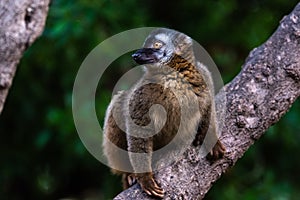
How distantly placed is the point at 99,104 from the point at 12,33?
2.70m

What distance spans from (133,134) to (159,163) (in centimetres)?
20

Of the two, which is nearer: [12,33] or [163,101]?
[12,33]

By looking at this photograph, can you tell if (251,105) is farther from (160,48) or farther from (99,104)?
(99,104)

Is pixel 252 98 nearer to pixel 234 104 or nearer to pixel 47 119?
Result: pixel 234 104

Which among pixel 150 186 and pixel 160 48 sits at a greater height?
pixel 160 48

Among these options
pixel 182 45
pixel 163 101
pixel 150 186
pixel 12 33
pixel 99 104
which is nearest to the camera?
pixel 12 33

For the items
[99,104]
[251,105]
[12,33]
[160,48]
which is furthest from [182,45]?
[99,104]

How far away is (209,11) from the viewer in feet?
19.5

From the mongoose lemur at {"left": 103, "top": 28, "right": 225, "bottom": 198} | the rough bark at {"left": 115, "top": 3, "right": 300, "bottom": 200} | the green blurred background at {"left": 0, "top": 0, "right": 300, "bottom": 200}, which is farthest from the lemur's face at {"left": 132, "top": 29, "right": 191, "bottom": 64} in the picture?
the green blurred background at {"left": 0, "top": 0, "right": 300, "bottom": 200}

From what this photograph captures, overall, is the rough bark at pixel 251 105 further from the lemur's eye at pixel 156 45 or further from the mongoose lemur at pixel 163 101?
the lemur's eye at pixel 156 45

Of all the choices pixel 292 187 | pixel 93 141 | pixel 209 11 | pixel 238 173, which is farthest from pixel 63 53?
pixel 292 187

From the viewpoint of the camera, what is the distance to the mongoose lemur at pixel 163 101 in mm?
3514

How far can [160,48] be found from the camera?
3605mm

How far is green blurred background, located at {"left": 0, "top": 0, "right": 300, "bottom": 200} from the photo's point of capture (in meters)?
5.40
